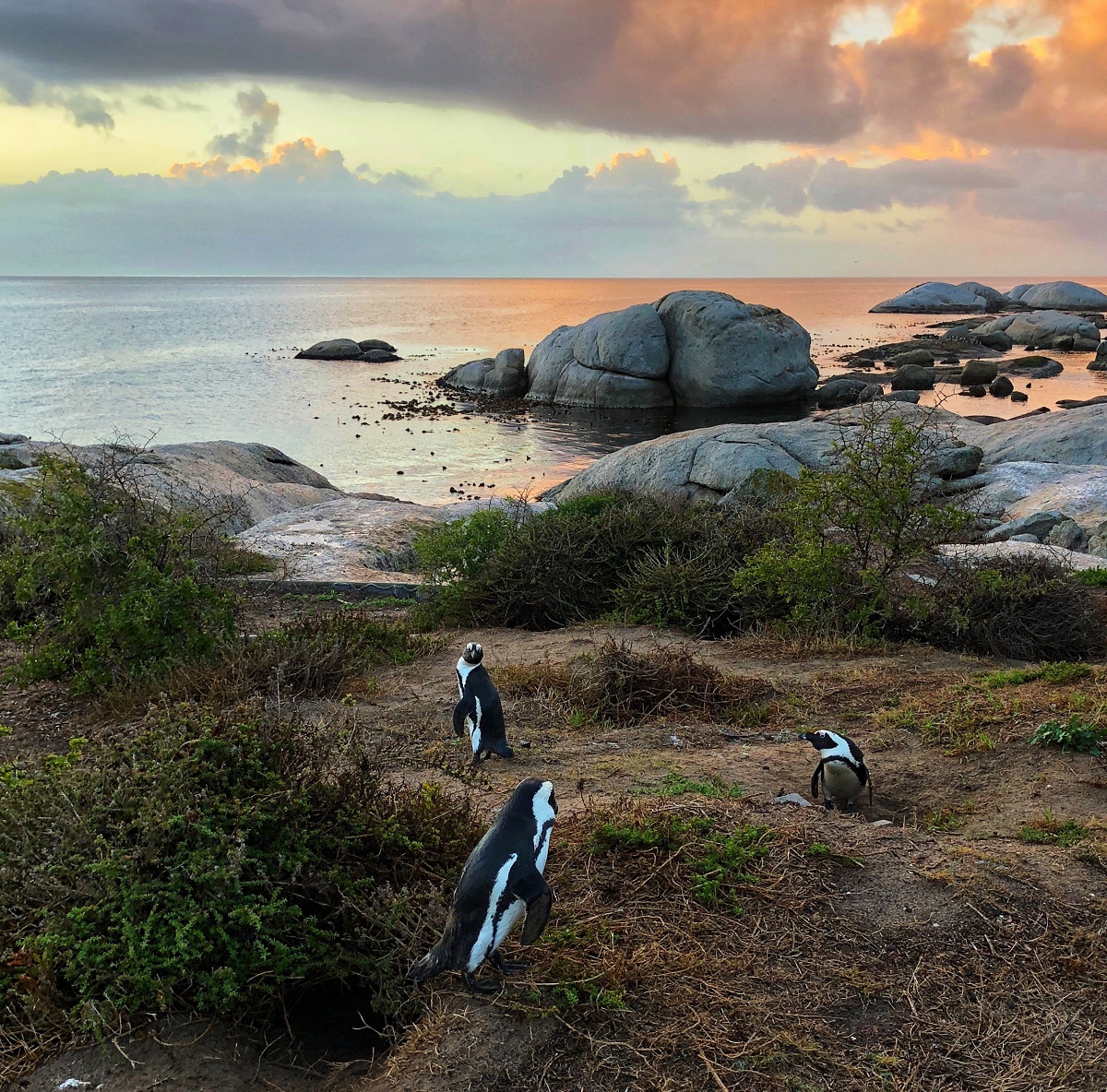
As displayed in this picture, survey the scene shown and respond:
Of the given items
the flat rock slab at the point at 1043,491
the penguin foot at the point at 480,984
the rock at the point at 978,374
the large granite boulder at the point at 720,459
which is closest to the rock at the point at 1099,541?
the flat rock slab at the point at 1043,491

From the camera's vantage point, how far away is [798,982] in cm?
366

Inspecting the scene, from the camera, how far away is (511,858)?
137 inches

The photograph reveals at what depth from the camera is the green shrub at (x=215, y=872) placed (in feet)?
11.1

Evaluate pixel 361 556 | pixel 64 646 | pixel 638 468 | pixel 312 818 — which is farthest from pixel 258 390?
pixel 312 818

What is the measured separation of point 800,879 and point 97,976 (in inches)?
117

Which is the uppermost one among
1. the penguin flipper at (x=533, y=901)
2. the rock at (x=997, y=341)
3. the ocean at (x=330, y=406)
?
the rock at (x=997, y=341)

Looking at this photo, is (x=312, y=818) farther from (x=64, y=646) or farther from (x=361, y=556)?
(x=361, y=556)

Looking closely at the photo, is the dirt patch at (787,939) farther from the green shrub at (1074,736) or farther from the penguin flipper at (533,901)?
the penguin flipper at (533,901)

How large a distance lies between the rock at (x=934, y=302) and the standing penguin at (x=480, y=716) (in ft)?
394

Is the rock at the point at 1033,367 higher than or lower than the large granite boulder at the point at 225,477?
higher

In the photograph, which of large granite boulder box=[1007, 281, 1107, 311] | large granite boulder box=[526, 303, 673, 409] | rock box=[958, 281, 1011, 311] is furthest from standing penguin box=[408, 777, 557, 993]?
rock box=[958, 281, 1011, 311]

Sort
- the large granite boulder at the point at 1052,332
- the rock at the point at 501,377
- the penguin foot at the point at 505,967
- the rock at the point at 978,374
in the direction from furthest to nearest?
the large granite boulder at the point at 1052,332
the rock at the point at 978,374
the rock at the point at 501,377
the penguin foot at the point at 505,967

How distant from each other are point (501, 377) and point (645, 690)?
3473 cm

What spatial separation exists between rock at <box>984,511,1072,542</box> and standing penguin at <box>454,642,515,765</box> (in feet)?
34.0
